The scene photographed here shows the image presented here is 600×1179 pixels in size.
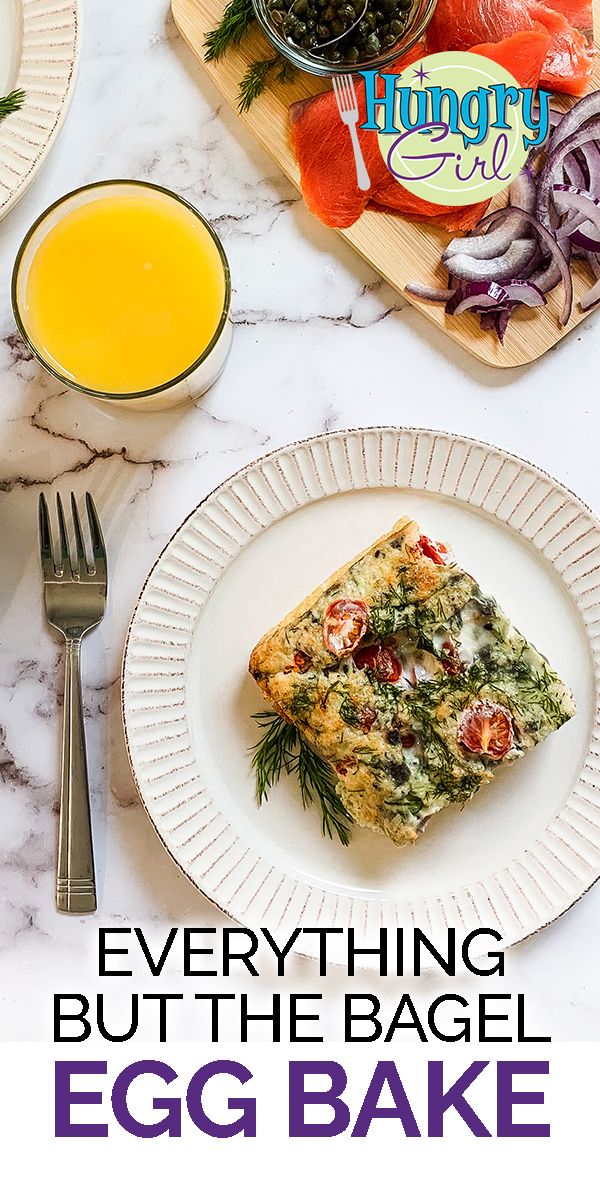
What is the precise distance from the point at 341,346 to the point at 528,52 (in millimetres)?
631

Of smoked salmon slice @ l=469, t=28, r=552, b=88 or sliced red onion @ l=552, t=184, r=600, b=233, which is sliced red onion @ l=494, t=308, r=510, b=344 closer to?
sliced red onion @ l=552, t=184, r=600, b=233

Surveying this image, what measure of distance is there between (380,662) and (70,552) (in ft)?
2.18

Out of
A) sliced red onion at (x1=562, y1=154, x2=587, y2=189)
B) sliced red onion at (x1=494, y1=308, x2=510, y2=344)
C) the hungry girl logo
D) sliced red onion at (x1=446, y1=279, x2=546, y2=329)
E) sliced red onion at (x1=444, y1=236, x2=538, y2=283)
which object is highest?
the hungry girl logo

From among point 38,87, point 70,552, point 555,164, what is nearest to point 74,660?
point 70,552

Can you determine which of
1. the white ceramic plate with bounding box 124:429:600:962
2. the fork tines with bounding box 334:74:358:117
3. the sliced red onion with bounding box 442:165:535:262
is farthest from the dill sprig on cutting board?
the white ceramic plate with bounding box 124:429:600:962

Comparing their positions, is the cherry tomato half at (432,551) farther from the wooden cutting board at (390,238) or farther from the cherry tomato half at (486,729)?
the wooden cutting board at (390,238)

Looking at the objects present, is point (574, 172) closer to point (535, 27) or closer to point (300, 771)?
point (535, 27)

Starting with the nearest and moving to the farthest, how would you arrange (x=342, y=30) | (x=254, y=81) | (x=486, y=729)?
(x=486, y=729), (x=342, y=30), (x=254, y=81)

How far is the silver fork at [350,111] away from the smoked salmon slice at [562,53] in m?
0.36

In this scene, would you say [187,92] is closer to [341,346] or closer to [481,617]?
[341,346]

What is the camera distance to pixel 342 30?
184 centimetres

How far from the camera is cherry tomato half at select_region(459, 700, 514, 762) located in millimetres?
1714

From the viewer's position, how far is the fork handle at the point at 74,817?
6.30 feet

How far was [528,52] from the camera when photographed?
187 cm
